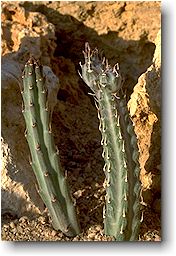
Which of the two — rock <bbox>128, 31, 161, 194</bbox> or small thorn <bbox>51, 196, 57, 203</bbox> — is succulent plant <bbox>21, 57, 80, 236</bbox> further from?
rock <bbox>128, 31, 161, 194</bbox>

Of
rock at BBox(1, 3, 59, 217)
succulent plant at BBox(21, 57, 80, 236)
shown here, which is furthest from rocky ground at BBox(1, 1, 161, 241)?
succulent plant at BBox(21, 57, 80, 236)

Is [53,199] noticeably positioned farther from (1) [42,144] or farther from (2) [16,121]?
(2) [16,121]

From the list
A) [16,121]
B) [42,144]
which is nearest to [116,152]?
[42,144]

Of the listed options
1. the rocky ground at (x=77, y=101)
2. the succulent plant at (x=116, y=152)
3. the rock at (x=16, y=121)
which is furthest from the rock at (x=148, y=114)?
the rock at (x=16, y=121)

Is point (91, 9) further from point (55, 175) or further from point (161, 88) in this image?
point (55, 175)

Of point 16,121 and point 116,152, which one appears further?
point 16,121

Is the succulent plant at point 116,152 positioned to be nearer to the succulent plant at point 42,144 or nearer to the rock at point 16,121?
the succulent plant at point 42,144

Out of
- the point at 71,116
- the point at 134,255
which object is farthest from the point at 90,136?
the point at 134,255

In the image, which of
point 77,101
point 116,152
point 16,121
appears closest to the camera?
point 116,152
